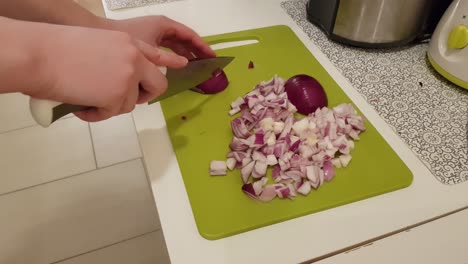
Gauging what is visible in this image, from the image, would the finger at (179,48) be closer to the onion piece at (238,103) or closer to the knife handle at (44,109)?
the onion piece at (238,103)

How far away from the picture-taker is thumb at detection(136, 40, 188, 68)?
453 mm

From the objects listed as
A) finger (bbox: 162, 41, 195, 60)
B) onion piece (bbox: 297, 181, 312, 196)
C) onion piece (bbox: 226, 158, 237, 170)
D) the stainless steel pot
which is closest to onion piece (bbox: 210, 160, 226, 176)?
onion piece (bbox: 226, 158, 237, 170)

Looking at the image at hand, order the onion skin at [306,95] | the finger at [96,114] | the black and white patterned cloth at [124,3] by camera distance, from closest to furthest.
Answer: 1. the finger at [96,114]
2. the onion skin at [306,95]
3. the black and white patterned cloth at [124,3]

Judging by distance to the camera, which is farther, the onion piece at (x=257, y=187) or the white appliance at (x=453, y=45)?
the white appliance at (x=453, y=45)

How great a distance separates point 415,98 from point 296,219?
1.16 ft

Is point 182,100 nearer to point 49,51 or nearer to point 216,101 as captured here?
point 216,101

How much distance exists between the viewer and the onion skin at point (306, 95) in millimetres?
654

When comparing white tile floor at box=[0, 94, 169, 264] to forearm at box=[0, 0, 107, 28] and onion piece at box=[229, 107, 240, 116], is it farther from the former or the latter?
forearm at box=[0, 0, 107, 28]

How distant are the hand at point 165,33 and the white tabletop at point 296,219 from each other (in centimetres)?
12

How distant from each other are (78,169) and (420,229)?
3.36 ft

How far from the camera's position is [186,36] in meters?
0.65

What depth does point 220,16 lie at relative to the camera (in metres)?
0.90

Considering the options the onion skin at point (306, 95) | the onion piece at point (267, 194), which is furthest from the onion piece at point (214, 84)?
the onion piece at point (267, 194)

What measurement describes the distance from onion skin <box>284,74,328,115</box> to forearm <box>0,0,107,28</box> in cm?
34
